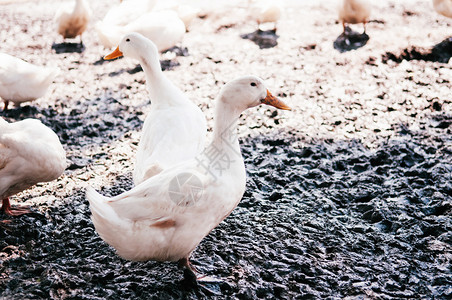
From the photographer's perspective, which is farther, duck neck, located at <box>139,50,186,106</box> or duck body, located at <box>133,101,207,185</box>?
duck neck, located at <box>139,50,186,106</box>

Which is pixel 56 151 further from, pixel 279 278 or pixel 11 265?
pixel 279 278

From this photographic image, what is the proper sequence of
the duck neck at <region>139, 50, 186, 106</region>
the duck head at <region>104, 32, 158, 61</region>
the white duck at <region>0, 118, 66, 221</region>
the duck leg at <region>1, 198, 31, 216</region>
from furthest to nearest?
the duck head at <region>104, 32, 158, 61</region> < the duck neck at <region>139, 50, 186, 106</region> < the duck leg at <region>1, 198, 31, 216</region> < the white duck at <region>0, 118, 66, 221</region>

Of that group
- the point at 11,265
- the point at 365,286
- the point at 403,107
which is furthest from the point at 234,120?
the point at 403,107

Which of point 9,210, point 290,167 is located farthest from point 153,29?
point 9,210

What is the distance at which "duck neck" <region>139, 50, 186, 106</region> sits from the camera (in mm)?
3928

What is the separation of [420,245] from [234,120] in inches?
59.5

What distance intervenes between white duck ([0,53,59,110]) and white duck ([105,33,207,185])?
122 cm

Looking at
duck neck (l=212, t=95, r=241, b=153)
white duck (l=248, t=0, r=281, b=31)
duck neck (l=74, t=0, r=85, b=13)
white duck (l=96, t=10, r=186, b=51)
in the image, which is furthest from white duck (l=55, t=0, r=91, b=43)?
duck neck (l=212, t=95, r=241, b=153)

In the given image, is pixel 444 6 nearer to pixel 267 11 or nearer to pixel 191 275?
pixel 267 11

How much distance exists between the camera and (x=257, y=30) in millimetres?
7434

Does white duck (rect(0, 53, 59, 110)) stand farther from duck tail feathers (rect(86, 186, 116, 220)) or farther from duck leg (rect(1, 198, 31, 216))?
duck tail feathers (rect(86, 186, 116, 220))

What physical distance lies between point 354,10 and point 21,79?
430 cm

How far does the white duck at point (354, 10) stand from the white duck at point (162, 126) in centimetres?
341

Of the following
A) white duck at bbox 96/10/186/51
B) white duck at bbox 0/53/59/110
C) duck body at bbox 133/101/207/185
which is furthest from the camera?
white duck at bbox 96/10/186/51
